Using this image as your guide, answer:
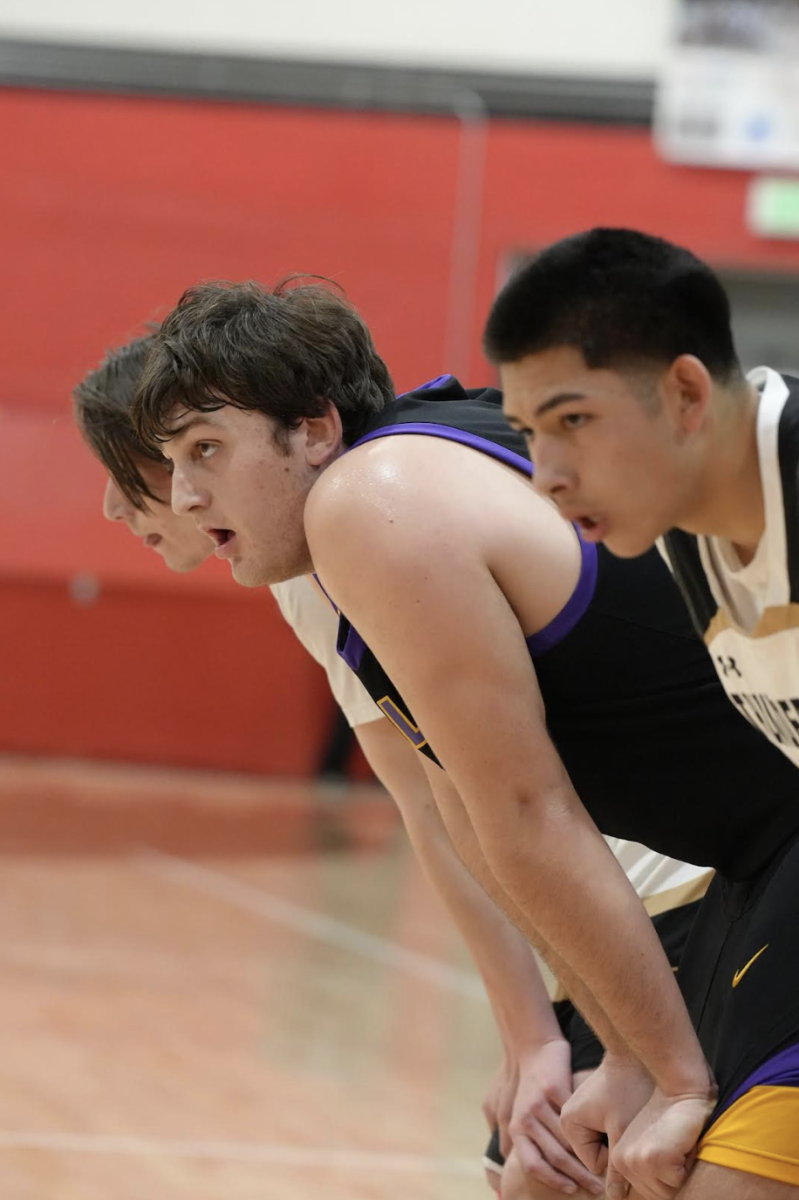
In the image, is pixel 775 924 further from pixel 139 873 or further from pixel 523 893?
pixel 139 873

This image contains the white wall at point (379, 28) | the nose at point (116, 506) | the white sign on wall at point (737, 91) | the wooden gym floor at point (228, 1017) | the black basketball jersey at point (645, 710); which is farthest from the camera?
the white wall at point (379, 28)

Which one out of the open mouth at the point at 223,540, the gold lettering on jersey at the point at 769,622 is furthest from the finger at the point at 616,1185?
the open mouth at the point at 223,540

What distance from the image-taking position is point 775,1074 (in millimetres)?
1845

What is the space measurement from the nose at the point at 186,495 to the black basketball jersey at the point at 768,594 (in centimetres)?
63

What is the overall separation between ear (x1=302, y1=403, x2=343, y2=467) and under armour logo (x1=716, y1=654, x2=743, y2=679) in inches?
23.6

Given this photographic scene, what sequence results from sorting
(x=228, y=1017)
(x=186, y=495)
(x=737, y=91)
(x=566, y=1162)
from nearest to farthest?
(x=186, y=495) < (x=566, y=1162) < (x=228, y=1017) < (x=737, y=91)

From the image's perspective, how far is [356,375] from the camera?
2217mm

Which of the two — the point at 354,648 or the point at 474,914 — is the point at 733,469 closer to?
the point at 354,648

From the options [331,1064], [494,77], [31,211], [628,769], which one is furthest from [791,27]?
[628,769]

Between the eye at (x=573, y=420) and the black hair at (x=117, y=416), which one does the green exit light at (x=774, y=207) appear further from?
the eye at (x=573, y=420)

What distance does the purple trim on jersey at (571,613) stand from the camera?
6.61ft

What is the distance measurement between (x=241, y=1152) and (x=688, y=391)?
272 cm

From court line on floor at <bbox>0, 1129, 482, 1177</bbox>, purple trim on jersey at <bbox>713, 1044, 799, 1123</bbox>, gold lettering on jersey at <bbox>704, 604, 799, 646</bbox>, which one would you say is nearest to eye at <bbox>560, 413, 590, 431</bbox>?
gold lettering on jersey at <bbox>704, 604, 799, 646</bbox>

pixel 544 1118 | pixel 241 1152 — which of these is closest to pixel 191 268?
pixel 241 1152
